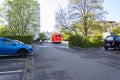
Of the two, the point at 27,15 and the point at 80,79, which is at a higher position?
the point at 27,15

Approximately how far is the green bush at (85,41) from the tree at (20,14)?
20.9 metres

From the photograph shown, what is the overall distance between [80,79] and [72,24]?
114 ft

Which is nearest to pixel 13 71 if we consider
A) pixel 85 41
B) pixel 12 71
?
pixel 12 71

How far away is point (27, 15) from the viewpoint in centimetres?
5509

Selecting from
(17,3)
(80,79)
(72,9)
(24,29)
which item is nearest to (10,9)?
(17,3)

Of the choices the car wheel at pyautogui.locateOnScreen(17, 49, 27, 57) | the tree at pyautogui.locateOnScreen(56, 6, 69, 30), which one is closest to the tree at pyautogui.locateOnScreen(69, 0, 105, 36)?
the tree at pyautogui.locateOnScreen(56, 6, 69, 30)

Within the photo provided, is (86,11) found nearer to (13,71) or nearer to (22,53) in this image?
(22,53)

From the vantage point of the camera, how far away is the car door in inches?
695

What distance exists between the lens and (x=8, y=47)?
17750mm

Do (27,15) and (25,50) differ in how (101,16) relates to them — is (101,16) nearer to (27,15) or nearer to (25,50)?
(27,15)

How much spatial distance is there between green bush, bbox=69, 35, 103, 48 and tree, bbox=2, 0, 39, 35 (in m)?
20.9

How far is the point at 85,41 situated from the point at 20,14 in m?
26.2

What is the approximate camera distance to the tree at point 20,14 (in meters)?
53.6

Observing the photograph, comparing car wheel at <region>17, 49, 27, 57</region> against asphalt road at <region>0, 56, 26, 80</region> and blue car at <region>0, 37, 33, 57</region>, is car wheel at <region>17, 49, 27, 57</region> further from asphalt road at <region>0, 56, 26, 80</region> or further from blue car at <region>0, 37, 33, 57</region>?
asphalt road at <region>0, 56, 26, 80</region>
